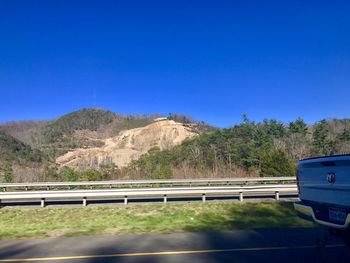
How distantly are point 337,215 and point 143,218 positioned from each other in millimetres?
8776

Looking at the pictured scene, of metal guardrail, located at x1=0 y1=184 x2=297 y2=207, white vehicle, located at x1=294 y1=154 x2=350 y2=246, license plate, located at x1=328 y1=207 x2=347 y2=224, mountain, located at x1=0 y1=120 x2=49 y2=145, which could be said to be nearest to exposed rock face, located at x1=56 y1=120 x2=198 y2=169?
mountain, located at x1=0 y1=120 x2=49 y2=145

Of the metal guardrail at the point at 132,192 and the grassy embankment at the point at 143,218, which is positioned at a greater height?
the metal guardrail at the point at 132,192

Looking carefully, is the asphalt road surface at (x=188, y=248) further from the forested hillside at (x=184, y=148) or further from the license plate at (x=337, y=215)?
the forested hillside at (x=184, y=148)

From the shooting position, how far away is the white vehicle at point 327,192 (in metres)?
6.28

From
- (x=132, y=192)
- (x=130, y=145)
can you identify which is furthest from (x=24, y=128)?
(x=132, y=192)

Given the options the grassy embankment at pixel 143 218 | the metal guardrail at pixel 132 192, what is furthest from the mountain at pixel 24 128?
the grassy embankment at pixel 143 218

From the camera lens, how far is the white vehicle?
6277 mm

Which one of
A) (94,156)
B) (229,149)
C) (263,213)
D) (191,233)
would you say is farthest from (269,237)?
(94,156)

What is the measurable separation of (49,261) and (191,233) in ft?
13.9

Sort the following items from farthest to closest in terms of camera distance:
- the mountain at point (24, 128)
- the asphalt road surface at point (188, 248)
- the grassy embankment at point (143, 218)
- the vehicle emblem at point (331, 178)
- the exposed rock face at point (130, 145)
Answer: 1. the mountain at point (24, 128)
2. the exposed rock face at point (130, 145)
3. the grassy embankment at point (143, 218)
4. the asphalt road surface at point (188, 248)
5. the vehicle emblem at point (331, 178)

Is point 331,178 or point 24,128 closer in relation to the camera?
point 331,178

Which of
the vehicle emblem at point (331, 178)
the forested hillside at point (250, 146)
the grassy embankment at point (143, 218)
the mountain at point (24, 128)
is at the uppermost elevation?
the mountain at point (24, 128)

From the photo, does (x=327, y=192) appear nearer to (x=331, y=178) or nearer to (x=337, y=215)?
(x=331, y=178)

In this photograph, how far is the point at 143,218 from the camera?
14.3m
